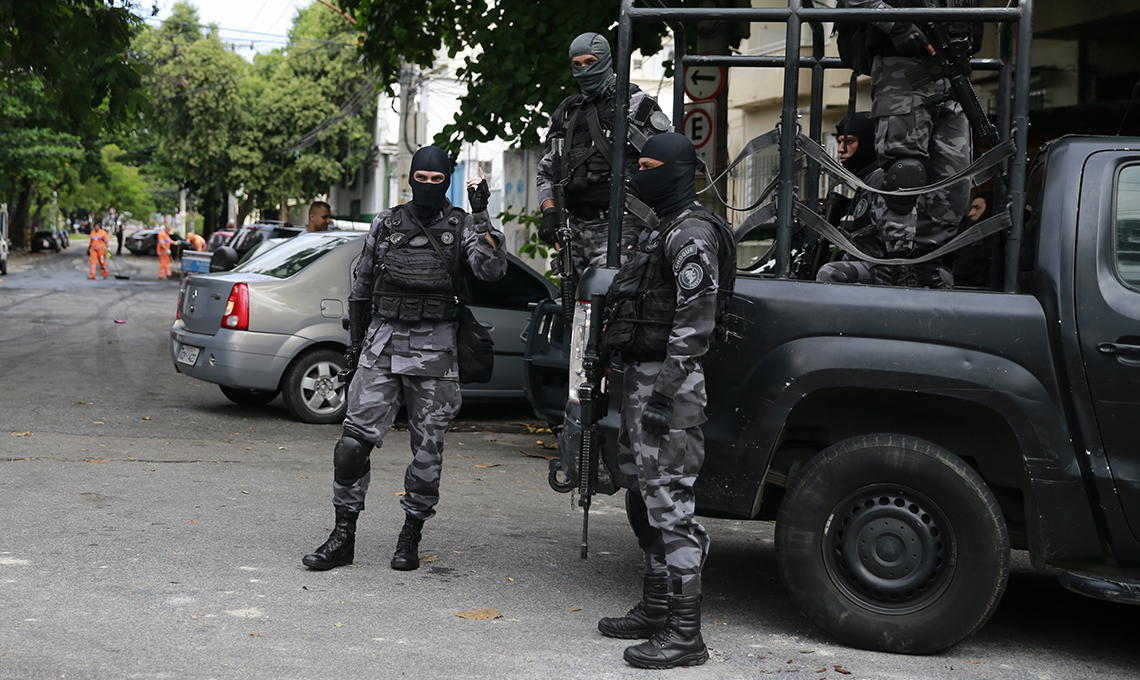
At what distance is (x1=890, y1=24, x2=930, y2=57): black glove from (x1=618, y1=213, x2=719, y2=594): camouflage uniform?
1389 mm

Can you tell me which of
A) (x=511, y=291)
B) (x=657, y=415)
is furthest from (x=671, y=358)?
(x=511, y=291)

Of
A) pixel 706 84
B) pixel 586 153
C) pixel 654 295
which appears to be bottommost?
pixel 654 295

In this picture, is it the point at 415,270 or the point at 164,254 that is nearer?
the point at 415,270

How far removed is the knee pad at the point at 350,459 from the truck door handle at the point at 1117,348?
3051mm

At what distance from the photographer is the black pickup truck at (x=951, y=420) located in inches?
161

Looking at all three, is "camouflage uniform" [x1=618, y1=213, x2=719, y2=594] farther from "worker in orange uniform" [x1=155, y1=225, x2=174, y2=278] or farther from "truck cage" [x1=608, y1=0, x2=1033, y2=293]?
"worker in orange uniform" [x1=155, y1=225, x2=174, y2=278]

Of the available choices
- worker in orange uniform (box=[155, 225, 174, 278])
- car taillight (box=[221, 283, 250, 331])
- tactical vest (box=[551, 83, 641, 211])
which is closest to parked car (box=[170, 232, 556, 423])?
car taillight (box=[221, 283, 250, 331])

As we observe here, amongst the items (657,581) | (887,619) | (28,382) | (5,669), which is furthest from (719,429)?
(28,382)

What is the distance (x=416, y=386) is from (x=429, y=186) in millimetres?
931

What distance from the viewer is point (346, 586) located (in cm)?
496

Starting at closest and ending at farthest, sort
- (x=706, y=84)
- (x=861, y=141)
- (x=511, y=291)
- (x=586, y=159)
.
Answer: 1. (x=861, y=141)
2. (x=586, y=159)
3. (x=511, y=291)
4. (x=706, y=84)

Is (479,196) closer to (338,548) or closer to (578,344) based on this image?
(578,344)

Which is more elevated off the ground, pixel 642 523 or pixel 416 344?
pixel 416 344

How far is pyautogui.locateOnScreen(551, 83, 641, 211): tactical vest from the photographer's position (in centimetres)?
619
